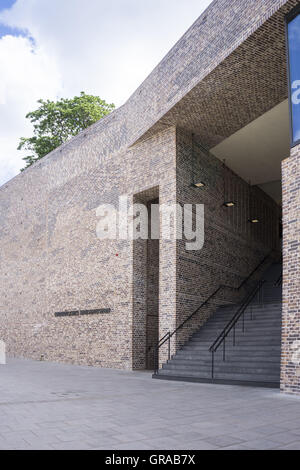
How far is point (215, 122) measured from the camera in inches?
539

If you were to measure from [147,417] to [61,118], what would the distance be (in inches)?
1047

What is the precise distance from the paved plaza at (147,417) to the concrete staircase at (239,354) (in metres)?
0.69

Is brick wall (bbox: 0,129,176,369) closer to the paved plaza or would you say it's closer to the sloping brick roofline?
the sloping brick roofline

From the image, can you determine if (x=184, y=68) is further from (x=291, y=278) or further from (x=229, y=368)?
(x=229, y=368)

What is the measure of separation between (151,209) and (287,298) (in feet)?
25.5

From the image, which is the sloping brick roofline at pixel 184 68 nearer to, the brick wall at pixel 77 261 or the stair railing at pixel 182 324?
the brick wall at pixel 77 261

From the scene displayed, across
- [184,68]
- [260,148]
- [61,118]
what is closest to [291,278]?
[184,68]

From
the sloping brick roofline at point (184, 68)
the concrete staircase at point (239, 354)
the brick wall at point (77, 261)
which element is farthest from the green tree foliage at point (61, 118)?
the concrete staircase at point (239, 354)

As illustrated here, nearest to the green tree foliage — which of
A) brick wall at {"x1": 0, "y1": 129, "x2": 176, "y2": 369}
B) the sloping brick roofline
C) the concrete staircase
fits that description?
brick wall at {"x1": 0, "y1": 129, "x2": 176, "y2": 369}

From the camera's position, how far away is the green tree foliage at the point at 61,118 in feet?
97.7

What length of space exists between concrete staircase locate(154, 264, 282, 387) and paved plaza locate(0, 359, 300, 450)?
690mm

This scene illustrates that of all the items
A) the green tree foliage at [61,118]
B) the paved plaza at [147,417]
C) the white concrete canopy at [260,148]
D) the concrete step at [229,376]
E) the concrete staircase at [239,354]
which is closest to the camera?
the paved plaza at [147,417]

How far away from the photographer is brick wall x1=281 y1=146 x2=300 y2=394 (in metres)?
8.18
